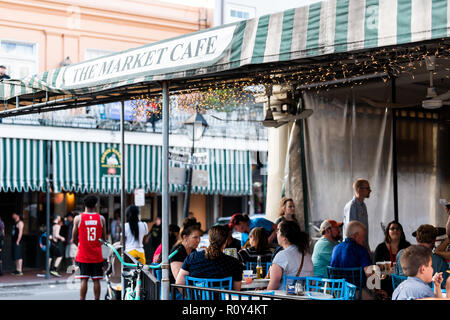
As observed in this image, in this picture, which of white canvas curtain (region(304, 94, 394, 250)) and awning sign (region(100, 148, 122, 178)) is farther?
awning sign (region(100, 148, 122, 178))

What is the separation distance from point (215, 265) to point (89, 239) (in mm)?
4047

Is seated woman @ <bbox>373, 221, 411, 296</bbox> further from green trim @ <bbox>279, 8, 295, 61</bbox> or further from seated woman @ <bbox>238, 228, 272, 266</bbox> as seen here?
green trim @ <bbox>279, 8, 295, 61</bbox>

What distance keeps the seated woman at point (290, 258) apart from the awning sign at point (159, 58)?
2412 mm

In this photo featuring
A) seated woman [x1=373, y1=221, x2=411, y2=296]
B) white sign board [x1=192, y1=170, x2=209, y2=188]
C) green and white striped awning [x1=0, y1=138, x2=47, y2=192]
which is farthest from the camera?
green and white striped awning [x1=0, y1=138, x2=47, y2=192]

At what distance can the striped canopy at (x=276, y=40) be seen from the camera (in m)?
4.88

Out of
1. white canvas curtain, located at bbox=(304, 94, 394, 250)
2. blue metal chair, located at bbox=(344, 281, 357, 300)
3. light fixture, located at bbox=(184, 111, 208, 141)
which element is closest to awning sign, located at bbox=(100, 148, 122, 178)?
light fixture, located at bbox=(184, 111, 208, 141)

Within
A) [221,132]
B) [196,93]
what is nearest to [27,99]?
[196,93]

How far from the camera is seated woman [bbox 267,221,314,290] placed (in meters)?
7.58

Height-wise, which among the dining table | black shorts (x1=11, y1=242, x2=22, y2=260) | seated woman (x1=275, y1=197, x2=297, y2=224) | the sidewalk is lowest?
the sidewalk

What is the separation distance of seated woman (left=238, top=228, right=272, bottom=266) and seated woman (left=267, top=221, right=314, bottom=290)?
4.91ft

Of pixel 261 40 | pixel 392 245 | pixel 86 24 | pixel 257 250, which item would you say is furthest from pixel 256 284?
pixel 86 24

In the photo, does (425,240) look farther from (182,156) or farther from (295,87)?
(182,156)

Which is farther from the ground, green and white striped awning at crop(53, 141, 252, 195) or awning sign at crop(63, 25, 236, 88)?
awning sign at crop(63, 25, 236, 88)

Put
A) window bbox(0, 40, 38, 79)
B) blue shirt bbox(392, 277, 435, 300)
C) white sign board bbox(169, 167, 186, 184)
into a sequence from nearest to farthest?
blue shirt bbox(392, 277, 435, 300), white sign board bbox(169, 167, 186, 184), window bbox(0, 40, 38, 79)
